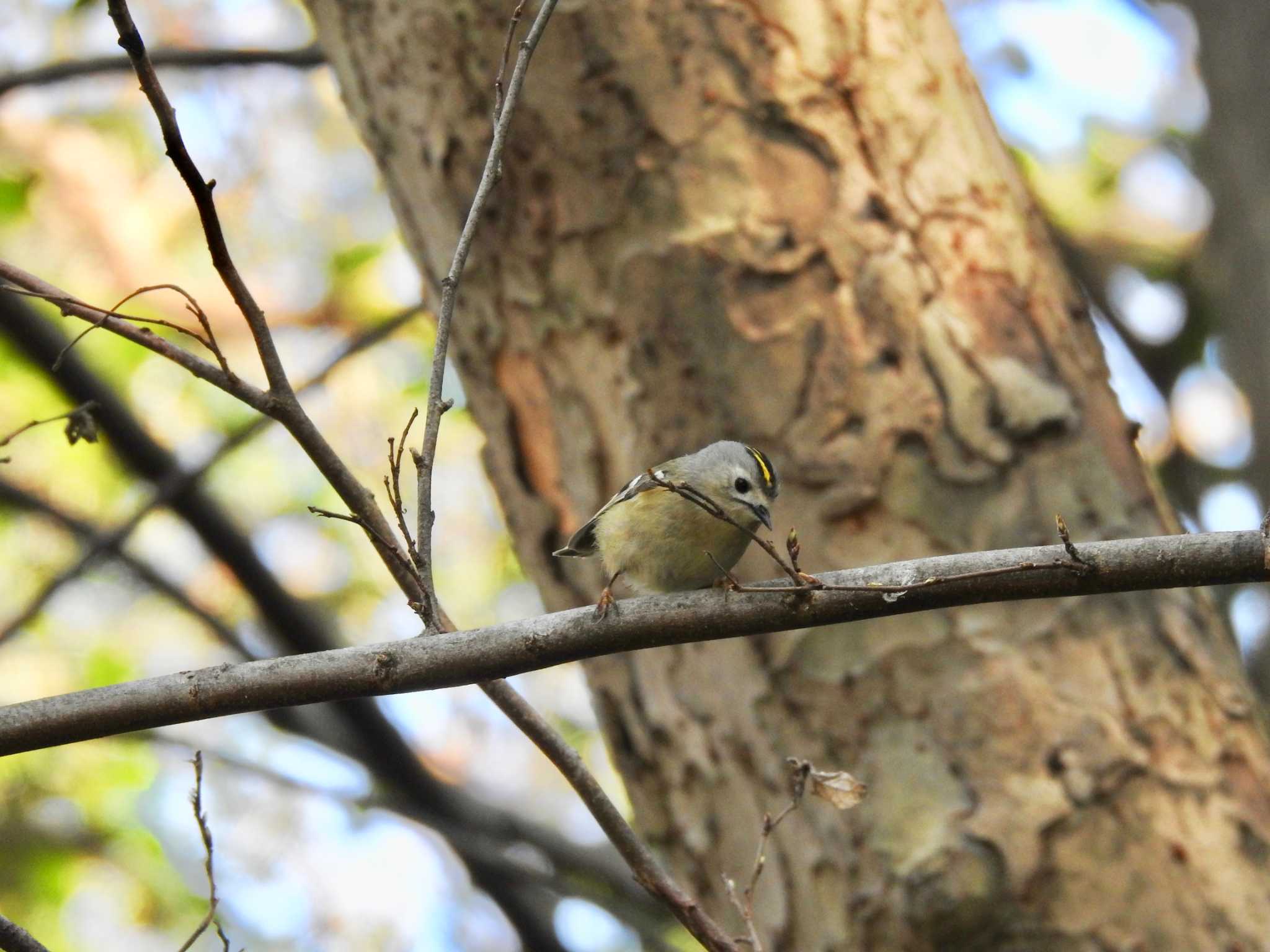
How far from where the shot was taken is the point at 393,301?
7047mm

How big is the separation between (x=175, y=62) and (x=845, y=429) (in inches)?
137

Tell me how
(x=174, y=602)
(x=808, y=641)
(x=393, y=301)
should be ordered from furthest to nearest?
(x=393, y=301), (x=174, y=602), (x=808, y=641)

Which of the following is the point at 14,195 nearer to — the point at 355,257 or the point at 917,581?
the point at 355,257

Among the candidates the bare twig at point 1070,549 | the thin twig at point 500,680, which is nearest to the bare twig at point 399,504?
the thin twig at point 500,680

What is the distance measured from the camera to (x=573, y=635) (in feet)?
6.88

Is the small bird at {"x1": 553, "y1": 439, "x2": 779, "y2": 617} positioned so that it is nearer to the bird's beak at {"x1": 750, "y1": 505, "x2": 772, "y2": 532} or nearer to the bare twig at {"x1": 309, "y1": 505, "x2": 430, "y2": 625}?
the bird's beak at {"x1": 750, "y1": 505, "x2": 772, "y2": 532}

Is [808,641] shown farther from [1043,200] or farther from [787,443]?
[1043,200]

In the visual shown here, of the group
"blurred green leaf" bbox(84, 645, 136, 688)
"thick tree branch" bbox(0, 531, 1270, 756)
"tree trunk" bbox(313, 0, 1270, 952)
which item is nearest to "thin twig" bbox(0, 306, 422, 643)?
"tree trunk" bbox(313, 0, 1270, 952)

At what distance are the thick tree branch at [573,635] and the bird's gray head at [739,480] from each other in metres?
1.10

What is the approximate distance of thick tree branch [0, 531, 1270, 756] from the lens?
6.57 ft

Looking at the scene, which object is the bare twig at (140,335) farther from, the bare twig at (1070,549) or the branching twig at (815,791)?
the bare twig at (1070,549)

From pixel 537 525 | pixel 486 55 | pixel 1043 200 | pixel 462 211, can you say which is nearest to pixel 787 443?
pixel 537 525

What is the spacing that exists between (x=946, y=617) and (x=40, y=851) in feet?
16.4

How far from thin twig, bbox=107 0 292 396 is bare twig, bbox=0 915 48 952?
3.18ft
